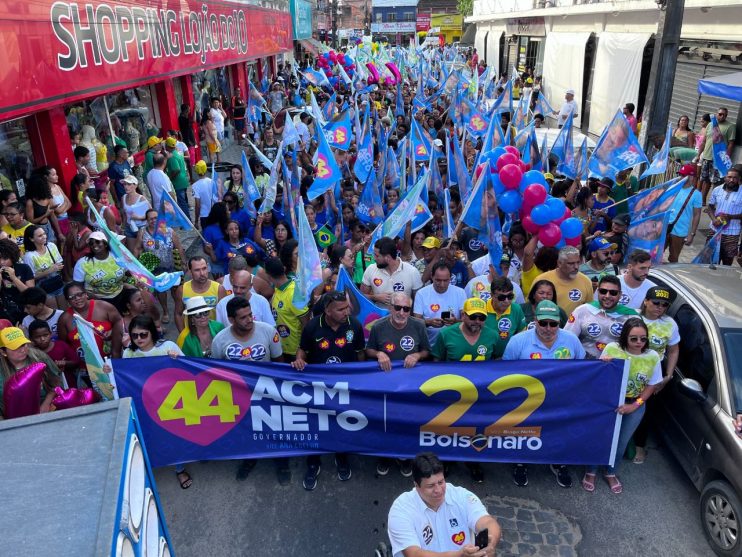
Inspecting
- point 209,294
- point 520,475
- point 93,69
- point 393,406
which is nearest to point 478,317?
point 393,406

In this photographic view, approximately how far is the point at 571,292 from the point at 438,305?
1249 mm

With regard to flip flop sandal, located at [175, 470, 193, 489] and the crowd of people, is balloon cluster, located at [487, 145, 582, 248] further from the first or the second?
flip flop sandal, located at [175, 470, 193, 489]

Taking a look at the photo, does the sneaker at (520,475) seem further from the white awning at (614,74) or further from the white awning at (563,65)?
the white awning at (563,65)

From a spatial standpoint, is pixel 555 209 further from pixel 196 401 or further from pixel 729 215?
pixel 196 401

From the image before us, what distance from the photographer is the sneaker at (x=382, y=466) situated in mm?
4953

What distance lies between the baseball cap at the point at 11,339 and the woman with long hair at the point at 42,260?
5.59 feet

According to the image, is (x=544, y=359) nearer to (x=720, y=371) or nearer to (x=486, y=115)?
(x=720, y=371)

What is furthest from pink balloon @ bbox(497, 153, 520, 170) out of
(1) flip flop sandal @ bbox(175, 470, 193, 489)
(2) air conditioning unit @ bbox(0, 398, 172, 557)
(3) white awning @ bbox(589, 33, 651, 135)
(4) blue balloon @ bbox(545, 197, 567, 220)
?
(3) white awning @ bbox(589, 33, 651, 135)

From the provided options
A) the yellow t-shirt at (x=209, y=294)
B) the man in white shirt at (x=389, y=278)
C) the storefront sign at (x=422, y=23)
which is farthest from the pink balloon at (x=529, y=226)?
the storefront sign at (x=422, y=23)

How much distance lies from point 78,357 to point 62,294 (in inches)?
72.8

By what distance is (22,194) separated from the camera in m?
8.88

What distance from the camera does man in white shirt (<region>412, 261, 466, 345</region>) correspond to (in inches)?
208

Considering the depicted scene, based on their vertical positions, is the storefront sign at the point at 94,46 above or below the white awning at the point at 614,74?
above

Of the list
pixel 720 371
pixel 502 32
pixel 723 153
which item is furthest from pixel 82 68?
pixel 502 32
